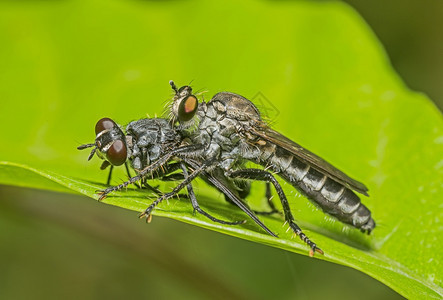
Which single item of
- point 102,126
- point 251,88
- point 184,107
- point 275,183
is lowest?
point 102,126

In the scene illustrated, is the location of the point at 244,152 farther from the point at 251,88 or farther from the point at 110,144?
the point at 110,144

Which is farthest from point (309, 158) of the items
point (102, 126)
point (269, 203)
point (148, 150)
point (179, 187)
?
point (102, 126)

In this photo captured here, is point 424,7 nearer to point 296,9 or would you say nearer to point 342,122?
point 296,9

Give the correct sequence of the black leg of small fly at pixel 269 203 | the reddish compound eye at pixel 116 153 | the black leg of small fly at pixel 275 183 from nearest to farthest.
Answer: the black leg of small fly at pixel 275 183 → the reddish compound eye at pixel 116 153 → the black leg of small fly at pixel 269 203

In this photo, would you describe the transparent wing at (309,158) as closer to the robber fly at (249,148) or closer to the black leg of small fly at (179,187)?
the robber fly at (249,148)

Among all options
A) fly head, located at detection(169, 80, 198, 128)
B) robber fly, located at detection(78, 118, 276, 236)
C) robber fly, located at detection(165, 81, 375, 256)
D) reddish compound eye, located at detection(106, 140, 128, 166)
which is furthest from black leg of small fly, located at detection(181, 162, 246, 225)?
reddish compound eye, located at detection(106, 140, 128, 166)

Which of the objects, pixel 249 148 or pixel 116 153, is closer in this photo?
pixel 116 153

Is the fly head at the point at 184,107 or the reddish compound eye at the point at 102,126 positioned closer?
the reddish compound eye at the point at 102,126

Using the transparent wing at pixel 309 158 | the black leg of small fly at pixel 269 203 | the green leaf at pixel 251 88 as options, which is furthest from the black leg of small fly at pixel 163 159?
the black leg of small fly at pixel 269 203
